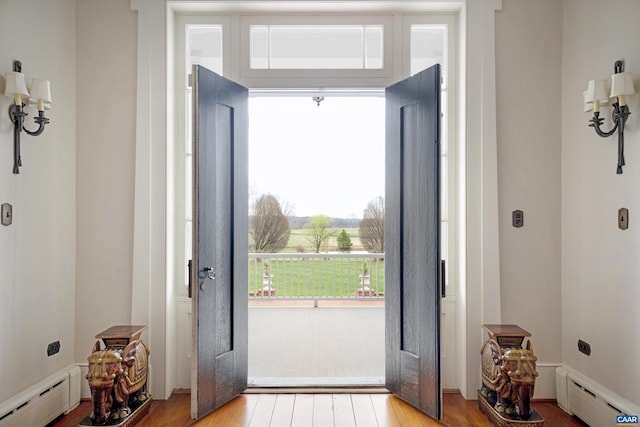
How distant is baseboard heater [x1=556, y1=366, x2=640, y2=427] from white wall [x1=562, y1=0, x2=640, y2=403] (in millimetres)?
53

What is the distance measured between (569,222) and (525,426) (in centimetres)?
146

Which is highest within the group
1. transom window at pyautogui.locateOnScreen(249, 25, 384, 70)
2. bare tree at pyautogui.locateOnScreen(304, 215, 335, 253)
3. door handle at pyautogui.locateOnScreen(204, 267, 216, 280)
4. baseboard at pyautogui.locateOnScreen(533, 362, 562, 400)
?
transom window at pyautogui.locateOnScreen(249, 25, 384, 70)

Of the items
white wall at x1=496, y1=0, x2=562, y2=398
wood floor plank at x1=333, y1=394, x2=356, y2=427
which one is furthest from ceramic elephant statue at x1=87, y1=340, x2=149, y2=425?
white wall at x1=496, y1=0, x2=562, y2=398

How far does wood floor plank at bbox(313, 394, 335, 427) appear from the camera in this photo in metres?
2.60

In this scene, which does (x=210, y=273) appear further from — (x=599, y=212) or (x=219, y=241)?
(x=599, y=212)

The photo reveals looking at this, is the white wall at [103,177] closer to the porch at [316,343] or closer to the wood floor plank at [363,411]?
the porch at [316,343]

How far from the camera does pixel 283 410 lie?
9.12 feet

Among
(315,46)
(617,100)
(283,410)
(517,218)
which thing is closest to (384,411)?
(283,410)

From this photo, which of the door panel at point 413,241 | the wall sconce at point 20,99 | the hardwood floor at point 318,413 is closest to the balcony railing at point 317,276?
the door panel at point 413,241

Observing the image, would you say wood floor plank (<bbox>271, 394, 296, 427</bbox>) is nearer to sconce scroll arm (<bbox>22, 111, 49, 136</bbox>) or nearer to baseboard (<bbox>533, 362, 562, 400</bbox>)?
baseboard (<bbox>533, 362, 562, 400</bbox>)

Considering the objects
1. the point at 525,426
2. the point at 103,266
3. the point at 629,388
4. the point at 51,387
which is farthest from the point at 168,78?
the point at 629,388

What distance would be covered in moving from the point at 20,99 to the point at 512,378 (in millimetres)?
3413

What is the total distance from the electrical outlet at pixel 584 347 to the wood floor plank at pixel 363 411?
154cm

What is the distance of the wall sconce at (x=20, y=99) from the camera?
7.57ft
